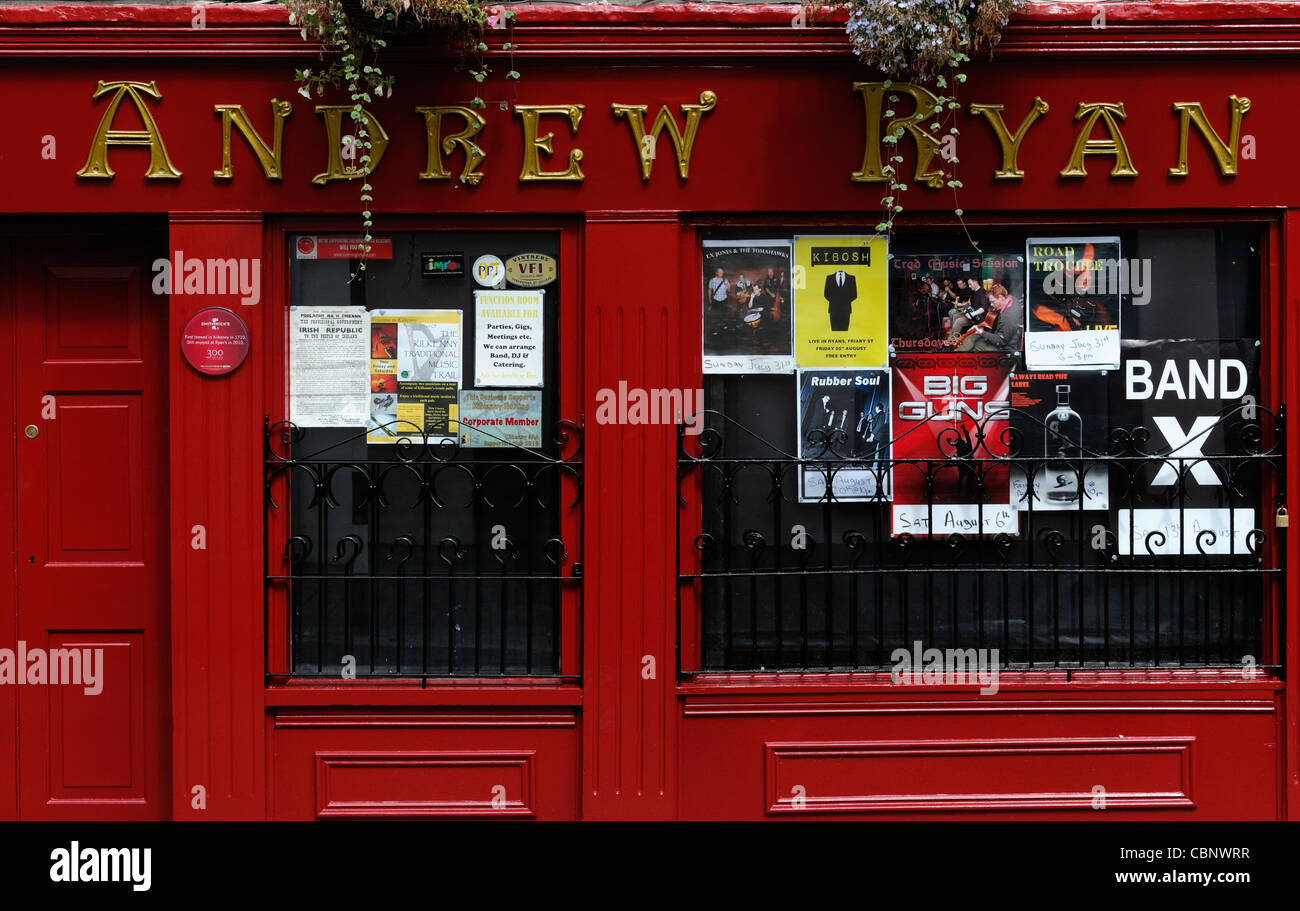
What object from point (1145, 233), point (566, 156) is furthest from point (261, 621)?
point (1145, 233)

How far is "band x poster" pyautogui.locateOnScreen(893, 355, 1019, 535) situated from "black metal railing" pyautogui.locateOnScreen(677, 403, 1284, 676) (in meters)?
0.01

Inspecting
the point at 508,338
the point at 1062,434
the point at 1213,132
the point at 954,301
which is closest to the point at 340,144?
the point at 508,338

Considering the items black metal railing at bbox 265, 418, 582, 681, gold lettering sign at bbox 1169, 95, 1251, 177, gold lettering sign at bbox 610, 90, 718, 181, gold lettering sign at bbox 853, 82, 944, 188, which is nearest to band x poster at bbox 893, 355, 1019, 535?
gold lettering sign at bbox 853, 82, 944, 188

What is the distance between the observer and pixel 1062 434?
16.0ft

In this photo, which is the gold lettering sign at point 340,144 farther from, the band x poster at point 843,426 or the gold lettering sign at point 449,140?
the band x poster at point 843,426

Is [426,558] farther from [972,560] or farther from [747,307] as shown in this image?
[972,560]

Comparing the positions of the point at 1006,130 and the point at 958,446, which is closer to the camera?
the point at 1006,130

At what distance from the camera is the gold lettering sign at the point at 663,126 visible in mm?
4652

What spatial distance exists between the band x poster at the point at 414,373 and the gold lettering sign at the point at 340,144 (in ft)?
2.19

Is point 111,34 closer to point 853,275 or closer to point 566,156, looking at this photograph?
point 566,156

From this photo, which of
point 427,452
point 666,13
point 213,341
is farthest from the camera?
point 427,452

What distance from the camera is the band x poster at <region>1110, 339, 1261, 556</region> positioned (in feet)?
15.9

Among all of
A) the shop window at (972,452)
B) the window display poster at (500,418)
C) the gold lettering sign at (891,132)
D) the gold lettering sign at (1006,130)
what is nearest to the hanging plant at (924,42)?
the gold lettering sign at (891,132)

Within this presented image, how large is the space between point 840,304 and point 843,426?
0.60 metres
